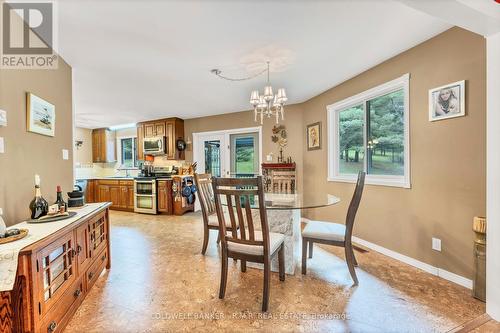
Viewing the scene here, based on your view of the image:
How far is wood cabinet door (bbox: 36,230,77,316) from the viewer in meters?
1.27

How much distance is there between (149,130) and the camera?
5730 mm

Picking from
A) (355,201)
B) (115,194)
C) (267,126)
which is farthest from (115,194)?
(355,201)

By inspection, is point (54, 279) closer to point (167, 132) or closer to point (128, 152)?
point (167, 132)

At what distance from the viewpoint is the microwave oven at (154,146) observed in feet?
18.1

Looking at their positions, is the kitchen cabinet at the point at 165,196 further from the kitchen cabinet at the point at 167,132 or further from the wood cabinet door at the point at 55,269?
the wood cabinet door at the point at 55,269

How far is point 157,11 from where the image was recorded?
5.61 feet

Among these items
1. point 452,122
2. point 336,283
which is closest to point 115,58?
point 336,283

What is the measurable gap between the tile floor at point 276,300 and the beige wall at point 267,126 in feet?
7.41

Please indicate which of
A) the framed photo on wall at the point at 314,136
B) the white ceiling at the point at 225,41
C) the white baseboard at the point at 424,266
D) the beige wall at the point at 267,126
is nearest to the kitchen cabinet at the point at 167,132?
the beige wall at the point at 267,126

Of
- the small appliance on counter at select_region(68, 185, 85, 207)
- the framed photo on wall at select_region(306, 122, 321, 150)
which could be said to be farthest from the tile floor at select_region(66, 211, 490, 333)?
the framed photo on wall at select_region(306, 122, 321, 150)

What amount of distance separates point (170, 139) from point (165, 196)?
1.41 m

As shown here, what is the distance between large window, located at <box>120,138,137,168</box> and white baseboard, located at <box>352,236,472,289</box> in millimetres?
6059

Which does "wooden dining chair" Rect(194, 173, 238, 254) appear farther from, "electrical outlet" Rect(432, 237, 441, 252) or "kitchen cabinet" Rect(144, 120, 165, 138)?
"kitchen cabinet" Rect(144, 120, 165, 138)

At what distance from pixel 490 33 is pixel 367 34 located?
840mm
